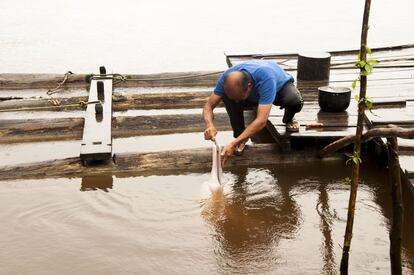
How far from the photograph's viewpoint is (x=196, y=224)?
4465 millimetres

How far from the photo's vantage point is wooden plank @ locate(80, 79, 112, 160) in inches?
209

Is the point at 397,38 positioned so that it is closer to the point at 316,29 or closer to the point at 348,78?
the point at 316,29

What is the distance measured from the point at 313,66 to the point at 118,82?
3141mm

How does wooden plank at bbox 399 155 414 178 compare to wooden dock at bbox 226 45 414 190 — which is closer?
wooden plank at bbox 399 155 414 178

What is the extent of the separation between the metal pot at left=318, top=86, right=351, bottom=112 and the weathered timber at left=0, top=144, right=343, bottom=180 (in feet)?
1.97

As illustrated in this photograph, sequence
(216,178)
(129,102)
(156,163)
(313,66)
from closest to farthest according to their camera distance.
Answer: (216,178) < (156,163) < (313,66) < (129,102)

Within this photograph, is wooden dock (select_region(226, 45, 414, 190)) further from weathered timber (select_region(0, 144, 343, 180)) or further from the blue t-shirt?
the blue t-shirt

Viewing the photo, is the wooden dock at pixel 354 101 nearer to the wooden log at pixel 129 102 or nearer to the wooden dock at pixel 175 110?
the wooden dock at pixel 175 110

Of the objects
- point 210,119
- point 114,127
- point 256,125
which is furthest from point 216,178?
point 114,127

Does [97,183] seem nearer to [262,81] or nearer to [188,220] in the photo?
[188,220]

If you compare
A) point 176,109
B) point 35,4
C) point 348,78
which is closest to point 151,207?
point 176,109

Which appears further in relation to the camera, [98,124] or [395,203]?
[98,124]

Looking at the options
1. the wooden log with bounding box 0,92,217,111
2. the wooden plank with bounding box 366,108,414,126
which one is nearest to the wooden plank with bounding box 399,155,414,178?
the wooden plank with bounding box 366,108,414,126

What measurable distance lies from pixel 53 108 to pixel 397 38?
35.2 feet
